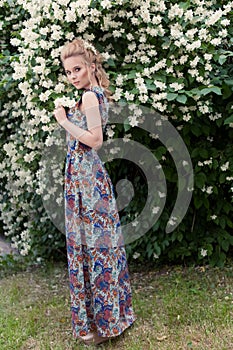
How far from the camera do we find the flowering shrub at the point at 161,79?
3.30 m

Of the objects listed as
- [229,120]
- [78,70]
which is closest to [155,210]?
[229,120]

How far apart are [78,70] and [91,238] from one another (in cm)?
94

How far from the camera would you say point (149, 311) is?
355 cm

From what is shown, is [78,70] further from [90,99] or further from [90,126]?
[90,126]

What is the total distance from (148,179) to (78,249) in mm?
1246

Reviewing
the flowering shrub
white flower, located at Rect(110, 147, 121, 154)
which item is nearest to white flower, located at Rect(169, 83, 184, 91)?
the flowering shrub

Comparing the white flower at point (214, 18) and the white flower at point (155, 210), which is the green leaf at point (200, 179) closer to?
the white flower at point (155, 210)

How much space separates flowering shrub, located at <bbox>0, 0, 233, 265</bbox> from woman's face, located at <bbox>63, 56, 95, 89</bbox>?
384 mm

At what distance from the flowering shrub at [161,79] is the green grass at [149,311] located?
0.24m

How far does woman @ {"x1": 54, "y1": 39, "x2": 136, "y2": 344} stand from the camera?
2820 mm

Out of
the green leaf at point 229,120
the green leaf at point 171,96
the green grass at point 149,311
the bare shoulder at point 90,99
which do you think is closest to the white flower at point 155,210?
the green grass at point 149,311

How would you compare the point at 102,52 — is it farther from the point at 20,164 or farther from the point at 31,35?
the point at 20,164

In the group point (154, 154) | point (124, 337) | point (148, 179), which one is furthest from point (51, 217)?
point (124, 337)

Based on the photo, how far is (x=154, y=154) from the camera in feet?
12.4
